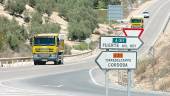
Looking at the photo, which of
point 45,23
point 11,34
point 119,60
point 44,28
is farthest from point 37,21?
point 119,60

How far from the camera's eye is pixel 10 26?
Result: 80375mm

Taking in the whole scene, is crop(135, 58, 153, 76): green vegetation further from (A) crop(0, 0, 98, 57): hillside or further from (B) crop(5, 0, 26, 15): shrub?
(B) crop(5, 0, 26, 15): shrub

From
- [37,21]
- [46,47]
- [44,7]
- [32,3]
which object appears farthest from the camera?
[32,3]

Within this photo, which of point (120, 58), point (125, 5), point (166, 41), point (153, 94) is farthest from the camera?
point (125, 5)

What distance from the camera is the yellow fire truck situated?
58250 millimetres

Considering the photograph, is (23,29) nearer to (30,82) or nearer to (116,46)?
(30,82)

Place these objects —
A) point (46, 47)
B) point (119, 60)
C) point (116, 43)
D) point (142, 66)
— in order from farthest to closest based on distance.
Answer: point (46, 47), point (142, 66), point (116, 43), point (119, 60)

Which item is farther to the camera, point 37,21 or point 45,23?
point 45,23

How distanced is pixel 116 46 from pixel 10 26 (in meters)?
63.9

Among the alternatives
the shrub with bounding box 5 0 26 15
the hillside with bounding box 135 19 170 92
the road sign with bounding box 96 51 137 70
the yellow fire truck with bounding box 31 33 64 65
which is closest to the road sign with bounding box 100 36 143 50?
the road sign with bounding box 96 51 137 70

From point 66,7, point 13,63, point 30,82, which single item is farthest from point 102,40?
point 66,7

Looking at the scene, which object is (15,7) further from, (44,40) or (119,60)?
(119,60)

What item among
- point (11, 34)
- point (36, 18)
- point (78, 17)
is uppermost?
point (36, 18)

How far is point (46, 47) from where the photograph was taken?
59.2 meters
